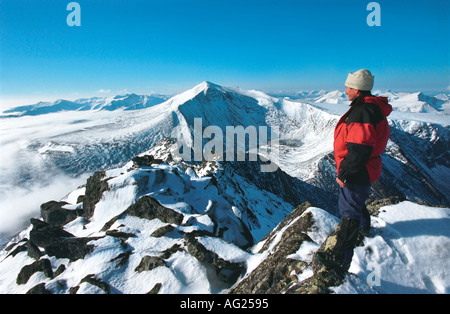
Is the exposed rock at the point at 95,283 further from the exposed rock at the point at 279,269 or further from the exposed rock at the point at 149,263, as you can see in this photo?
the exposed rock at the point at 279,269

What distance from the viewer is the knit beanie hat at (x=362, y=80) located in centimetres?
558

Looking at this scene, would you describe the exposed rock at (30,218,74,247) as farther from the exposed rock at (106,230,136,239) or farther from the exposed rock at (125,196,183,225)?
the exposed rock at (125,196,183,225)

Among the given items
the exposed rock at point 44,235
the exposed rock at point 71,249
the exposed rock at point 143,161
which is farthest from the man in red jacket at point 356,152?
the exposed rock at point 143,161

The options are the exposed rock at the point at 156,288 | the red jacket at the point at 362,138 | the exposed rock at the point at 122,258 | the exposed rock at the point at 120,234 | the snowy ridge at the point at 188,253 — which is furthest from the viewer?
the exposed rock at the point at 120,234

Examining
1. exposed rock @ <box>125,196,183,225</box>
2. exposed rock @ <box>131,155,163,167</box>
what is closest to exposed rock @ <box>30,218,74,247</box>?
exposed rock @ <box>125,196,183,225</box>

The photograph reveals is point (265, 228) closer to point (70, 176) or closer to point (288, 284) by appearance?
point (288, 284)

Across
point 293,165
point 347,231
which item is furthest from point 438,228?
point 293,165

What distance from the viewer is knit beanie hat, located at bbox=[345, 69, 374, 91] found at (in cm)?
558

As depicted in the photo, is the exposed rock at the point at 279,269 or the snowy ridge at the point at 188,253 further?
the exposed rock at the point at 279,269

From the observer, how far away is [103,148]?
498 ft

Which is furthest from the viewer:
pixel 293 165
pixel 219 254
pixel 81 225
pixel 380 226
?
pixel 293 165

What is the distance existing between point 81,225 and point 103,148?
6116 inches

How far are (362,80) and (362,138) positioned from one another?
179 cm
